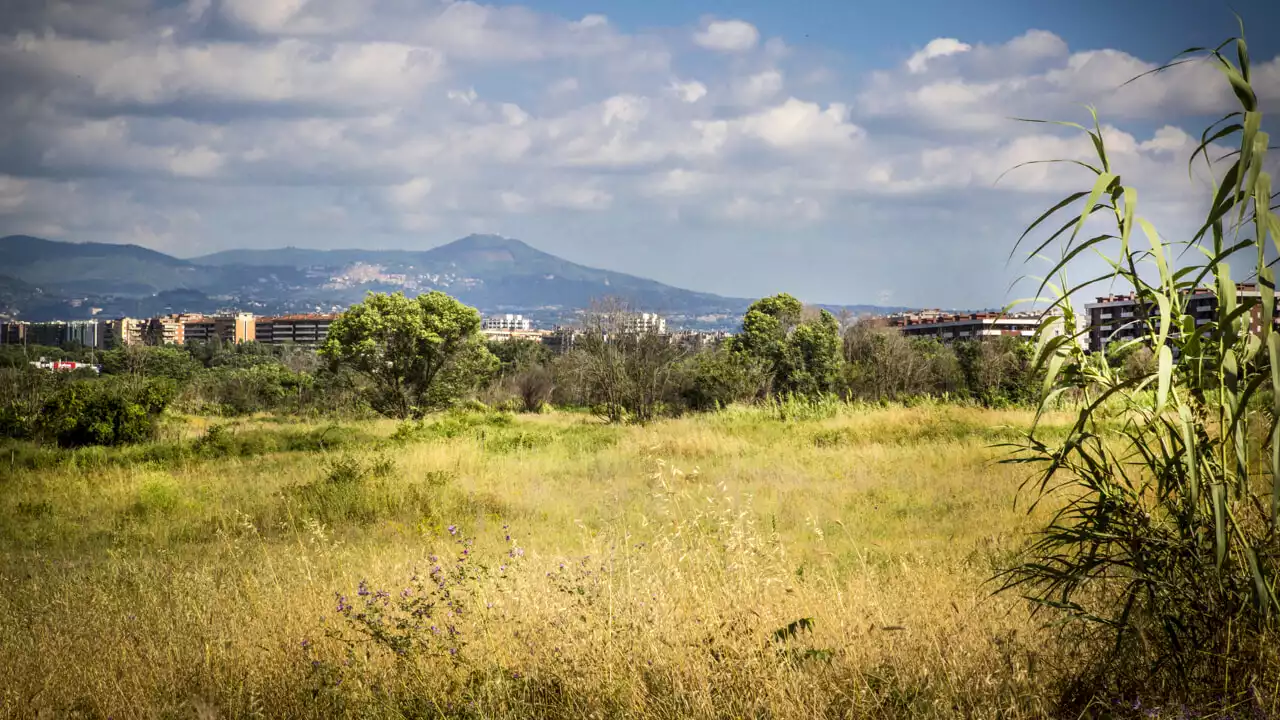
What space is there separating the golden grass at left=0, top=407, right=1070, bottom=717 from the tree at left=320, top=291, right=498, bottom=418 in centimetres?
1983

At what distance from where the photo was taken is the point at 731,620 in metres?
3.92

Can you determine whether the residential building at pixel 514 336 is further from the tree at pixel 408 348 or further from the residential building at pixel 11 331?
the residential building at pixel 11 331

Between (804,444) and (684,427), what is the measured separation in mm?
3671

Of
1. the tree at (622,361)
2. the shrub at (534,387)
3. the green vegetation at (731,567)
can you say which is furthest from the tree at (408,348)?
the green vegetation at (731,567)

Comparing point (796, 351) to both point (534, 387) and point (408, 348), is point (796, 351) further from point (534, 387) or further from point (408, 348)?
point (408, 348)

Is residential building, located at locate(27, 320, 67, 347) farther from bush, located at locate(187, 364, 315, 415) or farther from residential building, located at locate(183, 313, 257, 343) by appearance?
residential building, located at locate(183, 313, 257, 343)

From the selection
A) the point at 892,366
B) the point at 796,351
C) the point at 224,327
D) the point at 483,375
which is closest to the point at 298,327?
the point at 224,327

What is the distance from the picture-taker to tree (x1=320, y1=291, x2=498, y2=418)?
31172 mm

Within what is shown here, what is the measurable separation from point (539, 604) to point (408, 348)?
2860 cm

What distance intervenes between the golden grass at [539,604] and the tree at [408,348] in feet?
65.1

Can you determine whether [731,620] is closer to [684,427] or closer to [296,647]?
[296,647]

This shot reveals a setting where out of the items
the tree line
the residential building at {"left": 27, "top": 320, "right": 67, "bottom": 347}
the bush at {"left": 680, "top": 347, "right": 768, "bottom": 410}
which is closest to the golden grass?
the tree line

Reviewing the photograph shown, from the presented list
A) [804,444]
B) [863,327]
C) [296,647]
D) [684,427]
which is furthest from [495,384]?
[296,647]

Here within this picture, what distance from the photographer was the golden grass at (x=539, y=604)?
11.1ft
